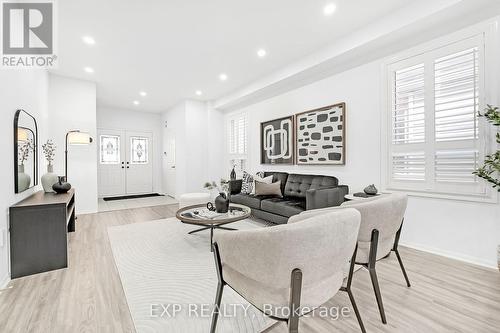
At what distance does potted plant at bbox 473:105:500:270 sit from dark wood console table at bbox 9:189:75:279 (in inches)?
170

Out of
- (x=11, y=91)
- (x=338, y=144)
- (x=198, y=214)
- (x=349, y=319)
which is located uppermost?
(x=11, y=91)

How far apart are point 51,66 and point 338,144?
5320mm

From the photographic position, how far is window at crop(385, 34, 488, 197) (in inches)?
95.7

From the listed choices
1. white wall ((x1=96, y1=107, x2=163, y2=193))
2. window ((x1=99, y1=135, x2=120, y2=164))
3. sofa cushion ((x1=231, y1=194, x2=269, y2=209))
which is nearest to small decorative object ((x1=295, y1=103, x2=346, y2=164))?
sofa cushion ((x1=231, y1=194, x2=269, y2=209))

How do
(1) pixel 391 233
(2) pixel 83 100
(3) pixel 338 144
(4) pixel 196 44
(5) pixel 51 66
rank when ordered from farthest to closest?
(2) pixel 83 100 → (5) pixel 51 66 → (3) pixel 338 144 → (4) pixel 196 44 → (1) pixel 391 233

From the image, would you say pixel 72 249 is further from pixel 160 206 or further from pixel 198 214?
pixel 160 206

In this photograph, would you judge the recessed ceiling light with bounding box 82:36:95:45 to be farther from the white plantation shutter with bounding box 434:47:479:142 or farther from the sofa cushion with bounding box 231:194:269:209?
the white plantation shutter with bounding box 434:47:479:142

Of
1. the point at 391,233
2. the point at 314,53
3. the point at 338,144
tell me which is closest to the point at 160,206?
the point at 338,144

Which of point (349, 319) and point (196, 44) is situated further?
point (196, 44)

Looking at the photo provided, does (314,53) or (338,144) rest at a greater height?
(314,53)

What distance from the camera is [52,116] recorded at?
4574 millimetres

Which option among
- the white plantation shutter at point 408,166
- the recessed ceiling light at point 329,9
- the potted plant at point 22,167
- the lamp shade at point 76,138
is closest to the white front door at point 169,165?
the lamp shade at point 76,138

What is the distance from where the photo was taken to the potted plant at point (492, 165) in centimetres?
207

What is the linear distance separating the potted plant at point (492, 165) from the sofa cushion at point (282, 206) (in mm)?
1909
